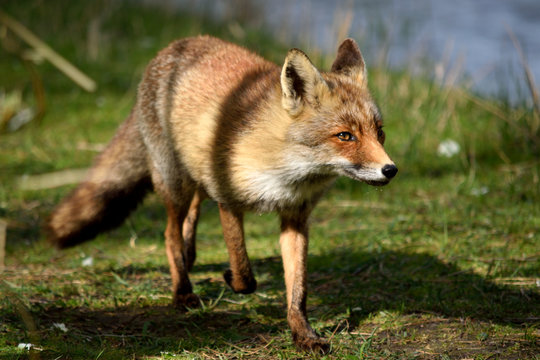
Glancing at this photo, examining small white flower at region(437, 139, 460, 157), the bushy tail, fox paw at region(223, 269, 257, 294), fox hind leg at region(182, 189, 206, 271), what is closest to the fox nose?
fox paw at region(223, 269, 257, 294)

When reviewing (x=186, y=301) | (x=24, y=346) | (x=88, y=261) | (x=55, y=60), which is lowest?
(x=88, y=261)

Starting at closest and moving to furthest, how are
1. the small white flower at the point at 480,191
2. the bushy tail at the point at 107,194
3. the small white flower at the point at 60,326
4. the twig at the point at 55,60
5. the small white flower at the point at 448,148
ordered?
the twig at the point at 55,60, the small white flower at the point at 60,326, the bushy tail at the point at 107,194, the small white flower at the point at 480,191, the small white flower at the point at 448,148

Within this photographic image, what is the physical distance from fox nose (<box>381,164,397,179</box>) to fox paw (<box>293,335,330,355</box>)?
927 millimetres

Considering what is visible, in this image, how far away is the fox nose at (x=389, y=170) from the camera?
2934mm

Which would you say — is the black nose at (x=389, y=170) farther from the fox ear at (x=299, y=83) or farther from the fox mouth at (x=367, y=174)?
the fox ear at (x=299, y=83)

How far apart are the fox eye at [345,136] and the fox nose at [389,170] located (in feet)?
0.89

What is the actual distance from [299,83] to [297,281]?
1.08m

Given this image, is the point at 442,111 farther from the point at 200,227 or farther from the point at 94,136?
the point at 94,136

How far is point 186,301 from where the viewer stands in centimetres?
380

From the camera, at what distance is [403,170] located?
631cm

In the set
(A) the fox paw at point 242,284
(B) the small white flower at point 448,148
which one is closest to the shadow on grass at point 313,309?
(A) the fox paw at point 242,284

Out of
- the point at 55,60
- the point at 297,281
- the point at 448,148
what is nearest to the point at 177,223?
the point at 297,281

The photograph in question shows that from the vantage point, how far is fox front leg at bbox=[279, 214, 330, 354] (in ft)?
10.4

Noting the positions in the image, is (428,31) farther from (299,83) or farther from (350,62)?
(299,83)
